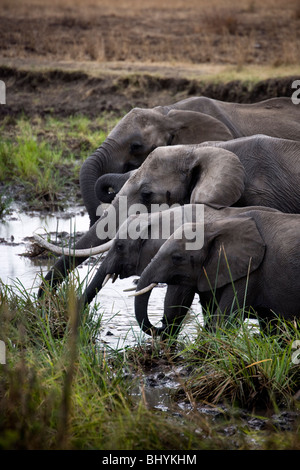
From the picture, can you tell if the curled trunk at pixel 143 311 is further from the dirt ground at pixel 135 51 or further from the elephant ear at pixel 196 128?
the dirt ground at pixel 135 51

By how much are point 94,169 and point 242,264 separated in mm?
2684

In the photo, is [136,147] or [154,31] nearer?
[136,147]

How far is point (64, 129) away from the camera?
42.8ft

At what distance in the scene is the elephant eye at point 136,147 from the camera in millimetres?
7391

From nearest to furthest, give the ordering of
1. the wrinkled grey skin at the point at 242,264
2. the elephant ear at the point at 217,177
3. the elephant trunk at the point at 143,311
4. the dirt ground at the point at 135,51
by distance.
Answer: the wrinkled grey skin at the point at 242,264 → the elephant trunk at the point at 143,311 → the elephant ear at the point at 217,177 → the dirt ground at the point at 135,51

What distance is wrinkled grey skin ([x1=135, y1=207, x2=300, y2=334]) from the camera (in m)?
4.89

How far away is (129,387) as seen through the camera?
4.32 meters

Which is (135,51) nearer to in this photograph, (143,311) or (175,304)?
(175,304)

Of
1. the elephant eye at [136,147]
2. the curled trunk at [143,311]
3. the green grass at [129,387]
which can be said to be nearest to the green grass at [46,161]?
the elephant eye at [136,147]

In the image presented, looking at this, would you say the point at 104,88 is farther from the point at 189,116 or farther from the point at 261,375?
the point at 261,375

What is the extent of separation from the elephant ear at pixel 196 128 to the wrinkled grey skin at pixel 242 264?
232cm

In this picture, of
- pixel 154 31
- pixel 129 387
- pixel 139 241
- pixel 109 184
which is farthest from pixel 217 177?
pixel 154 31

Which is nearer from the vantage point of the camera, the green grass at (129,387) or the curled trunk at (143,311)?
the green grass at (129,387)

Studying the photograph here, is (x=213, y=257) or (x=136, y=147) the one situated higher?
(x=136, y=147)
